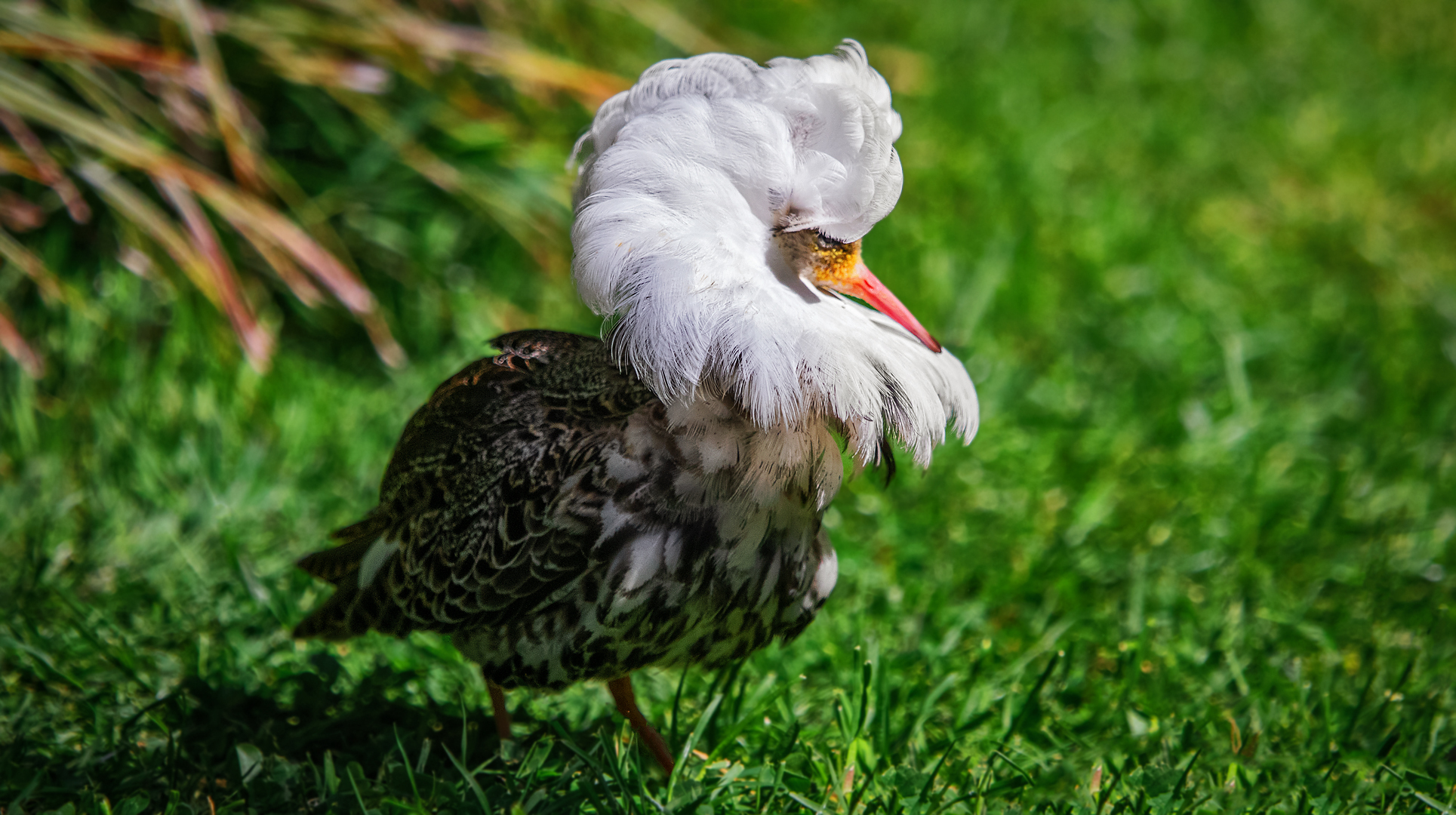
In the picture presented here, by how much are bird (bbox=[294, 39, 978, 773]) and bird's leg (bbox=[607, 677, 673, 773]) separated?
0.37ft

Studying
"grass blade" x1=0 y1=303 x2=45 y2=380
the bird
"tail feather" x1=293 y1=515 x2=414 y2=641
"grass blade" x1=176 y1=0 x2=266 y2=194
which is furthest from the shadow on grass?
"grass blade" x1=176 y1=0 x2=266 y2=194

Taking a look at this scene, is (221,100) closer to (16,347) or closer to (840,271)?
(16,347)

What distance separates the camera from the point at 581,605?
7.46 ft

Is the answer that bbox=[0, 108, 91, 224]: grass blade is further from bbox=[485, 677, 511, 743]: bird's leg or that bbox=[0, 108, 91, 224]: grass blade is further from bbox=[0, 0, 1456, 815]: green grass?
bbox=[485, 677, 511, 743]: bird's leg

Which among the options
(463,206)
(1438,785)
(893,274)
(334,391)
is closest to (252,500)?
(334,391)

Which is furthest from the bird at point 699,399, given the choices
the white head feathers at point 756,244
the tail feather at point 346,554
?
the tail feather at point 346,554

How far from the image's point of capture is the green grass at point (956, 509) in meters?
2.58

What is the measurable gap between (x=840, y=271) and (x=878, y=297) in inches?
4.3

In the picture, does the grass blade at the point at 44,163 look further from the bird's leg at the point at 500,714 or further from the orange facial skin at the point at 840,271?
the orange facial skin at the point at 840,271

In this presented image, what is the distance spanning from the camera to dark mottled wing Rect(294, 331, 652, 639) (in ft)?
7.43

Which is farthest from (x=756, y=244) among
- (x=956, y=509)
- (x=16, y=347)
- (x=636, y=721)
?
(x=16, y=347)

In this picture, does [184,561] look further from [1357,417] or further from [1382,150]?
[1382,150]

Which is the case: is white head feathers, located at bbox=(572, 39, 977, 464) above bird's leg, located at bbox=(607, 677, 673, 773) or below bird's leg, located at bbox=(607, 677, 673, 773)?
above

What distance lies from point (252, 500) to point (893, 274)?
242 centimetres
